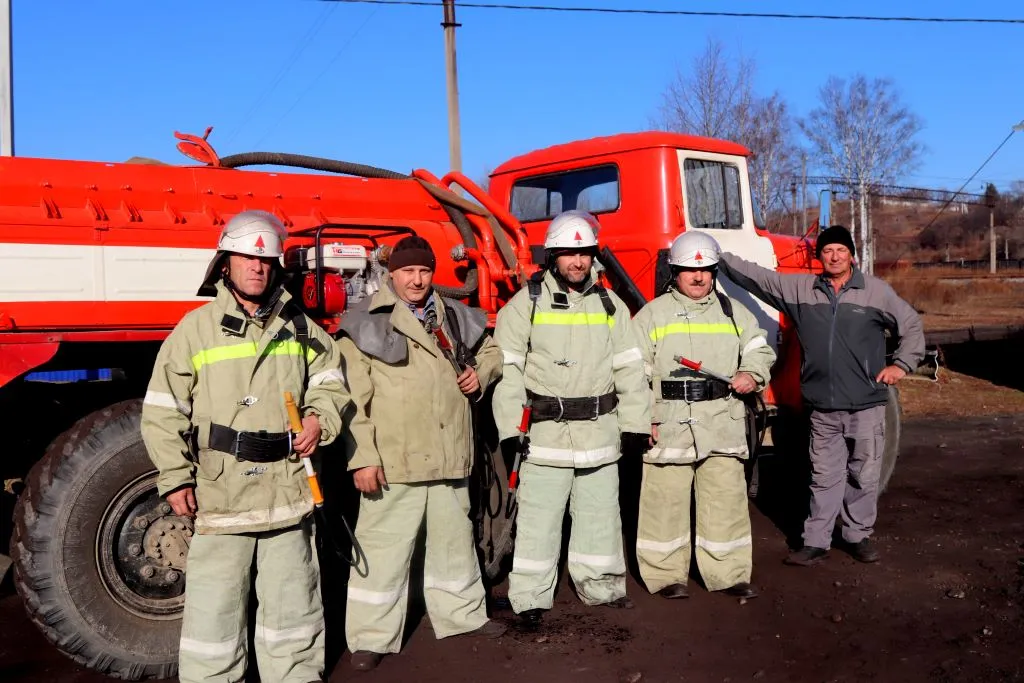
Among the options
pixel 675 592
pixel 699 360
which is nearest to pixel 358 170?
pixel 699 360

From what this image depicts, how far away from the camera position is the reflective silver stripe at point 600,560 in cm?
487

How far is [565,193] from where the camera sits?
21.5ft

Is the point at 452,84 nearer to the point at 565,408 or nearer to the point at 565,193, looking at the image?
the point at 565,193

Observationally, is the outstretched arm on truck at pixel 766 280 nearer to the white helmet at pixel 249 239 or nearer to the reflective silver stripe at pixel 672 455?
the reflective silver stripe at pixel 672 455

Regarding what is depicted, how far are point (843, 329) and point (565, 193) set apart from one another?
2075 mm

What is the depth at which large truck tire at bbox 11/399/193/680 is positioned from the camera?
3.92 meters

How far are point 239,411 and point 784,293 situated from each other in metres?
3.50

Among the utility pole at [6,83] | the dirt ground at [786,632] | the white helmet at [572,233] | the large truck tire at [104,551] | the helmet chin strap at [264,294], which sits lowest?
the dirt ground at [786,632]

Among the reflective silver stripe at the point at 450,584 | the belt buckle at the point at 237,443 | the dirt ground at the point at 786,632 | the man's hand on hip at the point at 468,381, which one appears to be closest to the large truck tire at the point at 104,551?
the dirt ground at the point at 786,632

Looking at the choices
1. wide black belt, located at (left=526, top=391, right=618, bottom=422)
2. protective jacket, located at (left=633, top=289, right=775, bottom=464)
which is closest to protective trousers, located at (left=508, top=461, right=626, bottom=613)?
wide black belt, located at (left=526, top=391, right=618, bottom=422)

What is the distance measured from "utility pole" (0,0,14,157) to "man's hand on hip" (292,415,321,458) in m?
4.42

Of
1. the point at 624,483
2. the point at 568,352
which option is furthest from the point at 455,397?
the point at 624,483

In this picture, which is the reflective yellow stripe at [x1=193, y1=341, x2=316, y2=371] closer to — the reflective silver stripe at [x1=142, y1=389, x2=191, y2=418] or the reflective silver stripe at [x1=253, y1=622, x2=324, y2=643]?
the reflective silver stripe at [x1=142, y1=389, x2=191, y2=418]

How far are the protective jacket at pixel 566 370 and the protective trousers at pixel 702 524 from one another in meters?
0.52
